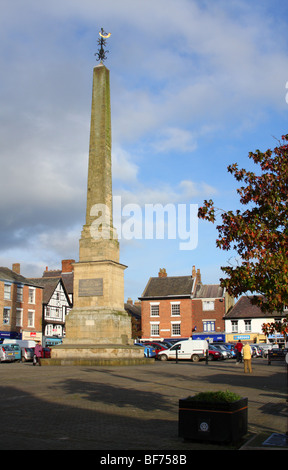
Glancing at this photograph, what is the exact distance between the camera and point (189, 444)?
7.53 meters

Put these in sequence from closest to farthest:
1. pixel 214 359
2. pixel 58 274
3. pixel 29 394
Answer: pixel 29 394, pixel 214 359, pixel 58 274

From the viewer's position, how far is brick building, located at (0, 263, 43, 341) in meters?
54.5

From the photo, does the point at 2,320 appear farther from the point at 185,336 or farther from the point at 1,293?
the point at 185,336

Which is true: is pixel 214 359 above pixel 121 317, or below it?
below

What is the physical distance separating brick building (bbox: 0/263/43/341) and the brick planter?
49.3m

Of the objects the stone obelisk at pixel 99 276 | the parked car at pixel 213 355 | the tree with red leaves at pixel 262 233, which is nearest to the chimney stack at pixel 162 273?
the parked car at pixel 213 355

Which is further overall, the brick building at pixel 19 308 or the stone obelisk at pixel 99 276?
the brick building at pixel 19 308

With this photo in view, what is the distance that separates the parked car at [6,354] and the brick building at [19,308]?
15291mm

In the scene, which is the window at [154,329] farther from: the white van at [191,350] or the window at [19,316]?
the white van at [191,350]

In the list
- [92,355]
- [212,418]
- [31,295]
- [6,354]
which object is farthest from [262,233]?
[31,295]

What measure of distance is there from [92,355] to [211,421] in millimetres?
19344

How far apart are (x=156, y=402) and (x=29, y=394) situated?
394 cm

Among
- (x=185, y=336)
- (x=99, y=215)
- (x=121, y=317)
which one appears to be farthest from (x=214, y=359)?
(x=185, y=336)

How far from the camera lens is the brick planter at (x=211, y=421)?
289 inches
